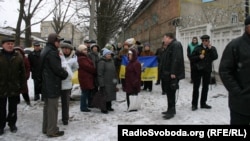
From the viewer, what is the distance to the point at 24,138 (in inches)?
234

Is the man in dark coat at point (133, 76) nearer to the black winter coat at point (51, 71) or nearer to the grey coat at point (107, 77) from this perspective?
the grey coat at point (107, 77)

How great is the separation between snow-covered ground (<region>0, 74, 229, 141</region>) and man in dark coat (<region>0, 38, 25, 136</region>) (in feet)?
1.20

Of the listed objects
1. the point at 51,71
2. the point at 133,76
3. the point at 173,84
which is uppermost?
the point at 51,71

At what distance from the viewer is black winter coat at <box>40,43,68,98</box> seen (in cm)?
584

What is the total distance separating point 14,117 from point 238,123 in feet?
14.4

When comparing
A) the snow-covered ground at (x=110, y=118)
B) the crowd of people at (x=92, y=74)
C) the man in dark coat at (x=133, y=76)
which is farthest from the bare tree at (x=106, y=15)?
the man in dark coat at (x=133, y=76)

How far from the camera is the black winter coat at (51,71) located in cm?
584

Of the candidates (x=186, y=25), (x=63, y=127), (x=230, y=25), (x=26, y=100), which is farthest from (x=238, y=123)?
(x=186, y=25)

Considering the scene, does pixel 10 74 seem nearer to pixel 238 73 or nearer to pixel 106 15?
pixel 238 73

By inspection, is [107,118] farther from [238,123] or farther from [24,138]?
[238,123]

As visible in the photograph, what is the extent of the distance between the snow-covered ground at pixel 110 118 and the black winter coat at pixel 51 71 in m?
0.89

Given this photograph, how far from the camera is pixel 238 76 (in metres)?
3.90

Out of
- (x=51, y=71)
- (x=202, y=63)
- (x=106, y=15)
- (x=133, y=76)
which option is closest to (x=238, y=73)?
(x=51, y=71)

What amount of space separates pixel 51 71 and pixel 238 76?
339 centimetres
